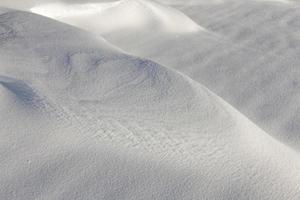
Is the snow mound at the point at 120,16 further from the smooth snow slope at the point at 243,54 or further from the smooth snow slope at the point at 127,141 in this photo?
the smooth snow slope at the point at 127,141

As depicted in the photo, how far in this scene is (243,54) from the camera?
8.68 feet

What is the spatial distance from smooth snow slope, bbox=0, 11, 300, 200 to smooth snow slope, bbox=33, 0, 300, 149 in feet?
1.46

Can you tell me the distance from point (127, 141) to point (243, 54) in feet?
4.54

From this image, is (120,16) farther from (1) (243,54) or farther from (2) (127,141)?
(2) (127,141)

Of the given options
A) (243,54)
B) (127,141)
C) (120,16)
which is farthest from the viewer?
(120,16)

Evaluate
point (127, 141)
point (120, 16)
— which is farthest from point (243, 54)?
point (127, 141)

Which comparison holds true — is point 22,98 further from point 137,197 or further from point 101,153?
point 137,197

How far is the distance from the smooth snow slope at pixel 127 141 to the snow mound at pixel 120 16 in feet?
3.30

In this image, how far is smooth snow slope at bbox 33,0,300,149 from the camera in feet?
6.89

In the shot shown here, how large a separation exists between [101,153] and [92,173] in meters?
0.08

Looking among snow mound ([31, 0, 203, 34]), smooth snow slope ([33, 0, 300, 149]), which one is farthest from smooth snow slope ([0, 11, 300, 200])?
snow mound ([31, 0, 203, 34])

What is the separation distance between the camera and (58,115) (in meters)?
1.46

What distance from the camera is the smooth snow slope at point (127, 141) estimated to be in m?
1.28

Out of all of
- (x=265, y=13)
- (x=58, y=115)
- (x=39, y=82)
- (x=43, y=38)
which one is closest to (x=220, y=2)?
(x=265, y=13)
